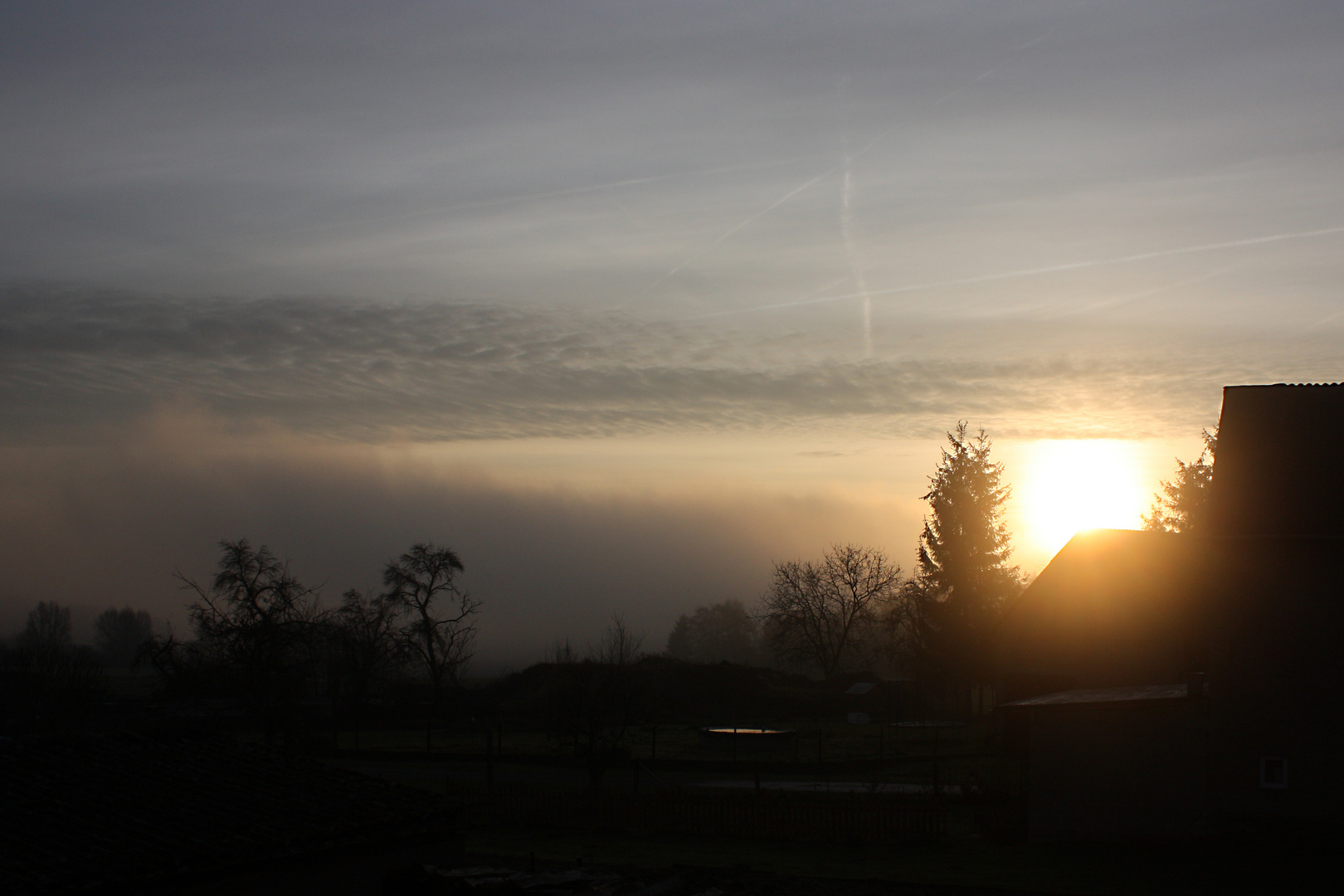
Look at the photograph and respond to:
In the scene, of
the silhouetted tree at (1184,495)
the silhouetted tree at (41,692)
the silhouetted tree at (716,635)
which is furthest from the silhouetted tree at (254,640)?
the silhouetted tree at (716,635)

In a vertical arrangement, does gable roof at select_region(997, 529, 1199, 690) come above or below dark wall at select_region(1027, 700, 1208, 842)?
above

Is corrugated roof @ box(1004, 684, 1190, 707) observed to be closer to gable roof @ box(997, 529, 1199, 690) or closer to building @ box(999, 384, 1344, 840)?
building @ box(999, 384, 1344, 840)

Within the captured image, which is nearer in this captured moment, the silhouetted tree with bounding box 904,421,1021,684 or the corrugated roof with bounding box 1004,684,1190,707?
the corrugated roof with bounding box 1004,684,1190,707

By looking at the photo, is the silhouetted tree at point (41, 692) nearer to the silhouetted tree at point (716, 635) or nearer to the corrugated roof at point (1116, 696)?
the corrugated roof at point (1116, 696)

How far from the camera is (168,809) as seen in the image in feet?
46.8

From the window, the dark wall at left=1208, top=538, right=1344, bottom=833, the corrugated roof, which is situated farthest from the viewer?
the corrugated roof

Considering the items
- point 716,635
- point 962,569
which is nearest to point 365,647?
point 962,569

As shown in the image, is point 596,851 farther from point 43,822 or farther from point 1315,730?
point 1315,730

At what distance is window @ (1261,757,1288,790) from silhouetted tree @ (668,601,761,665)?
478ft

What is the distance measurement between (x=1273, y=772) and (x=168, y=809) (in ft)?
71.1

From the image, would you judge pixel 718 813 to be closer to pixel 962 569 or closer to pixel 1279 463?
pixel 1279 463

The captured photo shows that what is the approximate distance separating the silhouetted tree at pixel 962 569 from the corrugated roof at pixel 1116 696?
25881 millimetres

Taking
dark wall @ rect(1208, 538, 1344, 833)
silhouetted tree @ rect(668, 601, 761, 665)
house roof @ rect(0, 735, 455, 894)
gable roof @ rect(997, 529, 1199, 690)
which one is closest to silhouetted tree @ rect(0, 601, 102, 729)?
house roof @ rect(0, 735, 455, 894)

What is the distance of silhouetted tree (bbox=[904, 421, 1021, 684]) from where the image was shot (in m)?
53.1
